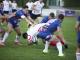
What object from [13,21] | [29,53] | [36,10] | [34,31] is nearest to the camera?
[29,53]

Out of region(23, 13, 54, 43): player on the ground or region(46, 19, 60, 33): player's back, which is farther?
region(23, 13, 54, 43): player on the ground

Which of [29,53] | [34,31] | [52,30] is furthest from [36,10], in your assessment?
[52,30]

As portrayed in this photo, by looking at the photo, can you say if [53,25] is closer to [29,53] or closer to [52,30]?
[52,30]

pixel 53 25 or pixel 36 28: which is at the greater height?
pixel 53 25

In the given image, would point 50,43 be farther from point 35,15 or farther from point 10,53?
point 35,15

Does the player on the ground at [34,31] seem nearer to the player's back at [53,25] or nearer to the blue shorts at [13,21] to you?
the player's back at [53,25]

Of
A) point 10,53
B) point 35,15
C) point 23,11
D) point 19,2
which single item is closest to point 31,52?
point 10,53

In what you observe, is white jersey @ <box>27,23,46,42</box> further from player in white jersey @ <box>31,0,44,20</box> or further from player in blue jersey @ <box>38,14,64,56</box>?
player in white jersey @ <box>31,0,44,20</box>

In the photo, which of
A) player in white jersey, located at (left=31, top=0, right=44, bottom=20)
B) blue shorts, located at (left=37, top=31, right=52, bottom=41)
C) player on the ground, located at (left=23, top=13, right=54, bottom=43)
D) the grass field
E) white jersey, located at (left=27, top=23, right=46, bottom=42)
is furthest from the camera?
player in white jersey, located at (left=31, top=0, right=44, bottom=20)

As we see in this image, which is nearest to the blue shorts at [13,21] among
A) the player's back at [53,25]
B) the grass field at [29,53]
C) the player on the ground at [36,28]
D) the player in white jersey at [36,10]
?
the grass field at [29,53]

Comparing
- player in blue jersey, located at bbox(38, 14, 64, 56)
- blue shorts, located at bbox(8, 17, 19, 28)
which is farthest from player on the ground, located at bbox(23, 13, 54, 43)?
blue shorts, located at bbox(8, 17, 19, 28)

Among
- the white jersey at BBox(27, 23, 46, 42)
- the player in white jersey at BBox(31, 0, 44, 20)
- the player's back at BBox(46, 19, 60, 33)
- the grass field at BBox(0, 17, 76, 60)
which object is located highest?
the player's back at BBox(46, 19, 60, 33)

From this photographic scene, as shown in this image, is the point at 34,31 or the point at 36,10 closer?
the point at 34,31

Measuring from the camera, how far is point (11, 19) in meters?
15.9
